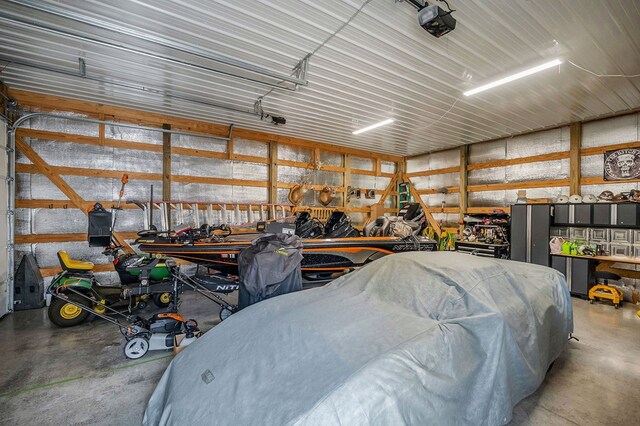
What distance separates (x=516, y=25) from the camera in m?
3.12

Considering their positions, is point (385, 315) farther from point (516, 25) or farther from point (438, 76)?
point (438, 76)

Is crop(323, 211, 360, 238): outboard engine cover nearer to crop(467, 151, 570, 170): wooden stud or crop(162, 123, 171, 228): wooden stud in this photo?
crop(162, 123, 171, 228): wooden stud

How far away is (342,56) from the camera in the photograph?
373 cm

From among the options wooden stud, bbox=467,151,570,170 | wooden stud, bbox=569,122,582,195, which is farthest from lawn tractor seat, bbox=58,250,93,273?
wooden stud, bbox=569,122,582,195

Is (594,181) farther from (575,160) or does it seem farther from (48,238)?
(48,238)

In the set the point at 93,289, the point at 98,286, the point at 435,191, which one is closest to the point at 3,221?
the point at 98,286

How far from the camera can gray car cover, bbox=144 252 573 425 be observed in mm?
1269

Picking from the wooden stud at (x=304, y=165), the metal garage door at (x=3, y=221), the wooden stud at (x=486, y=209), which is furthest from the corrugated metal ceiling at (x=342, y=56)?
the wooden stud at (x=486, y=209)

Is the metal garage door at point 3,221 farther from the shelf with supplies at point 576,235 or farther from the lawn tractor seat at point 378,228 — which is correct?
the shelf with supplies at point 576,235

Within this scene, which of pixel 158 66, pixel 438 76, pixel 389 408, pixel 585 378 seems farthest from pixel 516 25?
pixel 158 66

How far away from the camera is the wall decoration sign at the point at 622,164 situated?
5328 millimetres

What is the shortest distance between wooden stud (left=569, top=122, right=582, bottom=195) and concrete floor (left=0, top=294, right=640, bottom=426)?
10.3 ft

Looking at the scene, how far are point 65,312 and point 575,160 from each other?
9038 millimetres

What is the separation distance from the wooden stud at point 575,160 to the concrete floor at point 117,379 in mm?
3146
